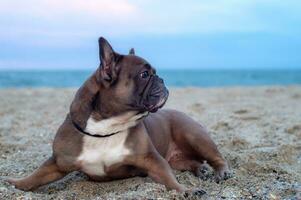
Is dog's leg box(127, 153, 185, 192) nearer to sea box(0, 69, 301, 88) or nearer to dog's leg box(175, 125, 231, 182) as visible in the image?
dog's leg box(175, 125, 231, 182)

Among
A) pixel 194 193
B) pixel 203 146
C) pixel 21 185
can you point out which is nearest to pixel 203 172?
pixel 203 146

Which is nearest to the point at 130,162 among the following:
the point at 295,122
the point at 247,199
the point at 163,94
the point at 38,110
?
the point at 163,94

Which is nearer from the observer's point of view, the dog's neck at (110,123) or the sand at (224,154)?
the sand at (224,154)

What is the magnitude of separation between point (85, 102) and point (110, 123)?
260mm

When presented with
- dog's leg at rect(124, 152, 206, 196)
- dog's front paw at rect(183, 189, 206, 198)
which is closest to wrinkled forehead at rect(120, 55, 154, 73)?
dog's leg at rect(124, 152, 206, 196)

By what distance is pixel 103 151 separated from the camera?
4395 mm

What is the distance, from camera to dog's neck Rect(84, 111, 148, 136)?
14.2 feet

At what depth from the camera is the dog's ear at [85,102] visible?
4332 millimetres

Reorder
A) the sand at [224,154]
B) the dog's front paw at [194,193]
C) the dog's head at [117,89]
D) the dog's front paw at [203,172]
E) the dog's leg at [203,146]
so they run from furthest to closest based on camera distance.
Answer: the dog's leg at [203,146], the dog's front paw at [203,172], the dog's head at [117,89], the sand at [224,154], the dog's front paw at [194,193]

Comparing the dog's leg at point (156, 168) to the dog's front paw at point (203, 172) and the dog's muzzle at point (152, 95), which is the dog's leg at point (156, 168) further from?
the dog's front paw at point (203, 172)

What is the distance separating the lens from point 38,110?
415 inches

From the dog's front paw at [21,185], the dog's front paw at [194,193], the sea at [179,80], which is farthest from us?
the sea at [179,80]

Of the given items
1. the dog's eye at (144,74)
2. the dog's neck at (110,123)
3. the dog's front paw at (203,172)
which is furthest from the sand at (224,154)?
the dog's eye at (144,74)

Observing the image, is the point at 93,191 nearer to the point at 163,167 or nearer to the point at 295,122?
the point at 163,167
